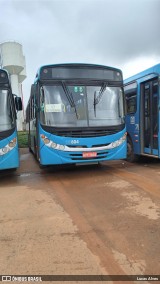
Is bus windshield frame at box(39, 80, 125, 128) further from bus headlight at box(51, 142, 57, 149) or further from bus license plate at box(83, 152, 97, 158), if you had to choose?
bus license plate at box(83, 152, 97, 158)

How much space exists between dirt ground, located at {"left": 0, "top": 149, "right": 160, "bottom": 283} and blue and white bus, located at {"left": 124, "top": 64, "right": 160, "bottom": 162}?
1.86 metres

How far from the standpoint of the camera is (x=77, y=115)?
864 centimetres

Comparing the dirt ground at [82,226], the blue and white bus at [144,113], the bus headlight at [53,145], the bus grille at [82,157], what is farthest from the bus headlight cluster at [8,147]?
the blue and white bus at [144,113]

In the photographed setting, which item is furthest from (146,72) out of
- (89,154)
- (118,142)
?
(89,154)

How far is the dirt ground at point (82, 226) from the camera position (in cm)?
362

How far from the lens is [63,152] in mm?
8484

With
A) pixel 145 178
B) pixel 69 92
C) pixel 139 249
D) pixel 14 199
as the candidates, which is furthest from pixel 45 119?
pixel 139 249

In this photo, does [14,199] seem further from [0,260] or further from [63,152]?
[0,260]

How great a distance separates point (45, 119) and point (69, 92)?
1029 millimetres

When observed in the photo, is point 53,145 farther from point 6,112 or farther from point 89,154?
point 6,112

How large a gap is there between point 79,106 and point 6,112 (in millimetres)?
2039

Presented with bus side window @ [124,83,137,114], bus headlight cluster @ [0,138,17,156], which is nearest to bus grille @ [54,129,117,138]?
bus headlight cluster @ [0,138,17,156]

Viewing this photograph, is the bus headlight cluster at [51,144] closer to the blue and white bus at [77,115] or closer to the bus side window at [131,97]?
the blue and white bus at [77,115]

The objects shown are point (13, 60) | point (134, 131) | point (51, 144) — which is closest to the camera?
point (51, 144)
